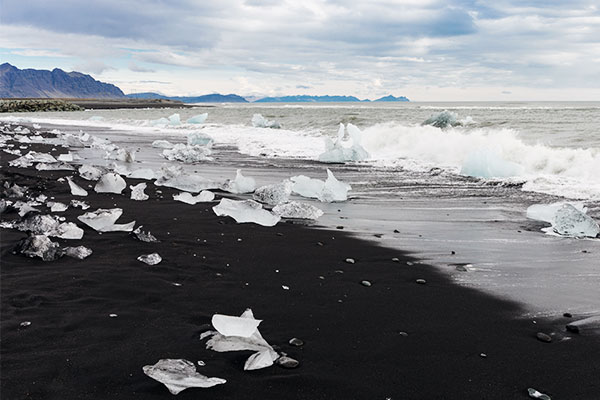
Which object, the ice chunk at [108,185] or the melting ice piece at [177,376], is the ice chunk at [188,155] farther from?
the melting ice piece at [177,376]

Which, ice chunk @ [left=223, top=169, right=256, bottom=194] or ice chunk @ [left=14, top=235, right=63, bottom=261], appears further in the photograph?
ice chunk @ [left=223, top=169, right=256, bottom=194]

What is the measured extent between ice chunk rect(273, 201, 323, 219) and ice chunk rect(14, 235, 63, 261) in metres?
2.81

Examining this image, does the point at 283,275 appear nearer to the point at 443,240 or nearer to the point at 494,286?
the point at 494,286

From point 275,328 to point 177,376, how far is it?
0.76 metres

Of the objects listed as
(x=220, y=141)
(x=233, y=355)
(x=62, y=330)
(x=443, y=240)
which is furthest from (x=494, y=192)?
(x=220, y=141)

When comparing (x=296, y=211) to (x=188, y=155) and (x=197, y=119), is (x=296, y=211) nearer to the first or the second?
(x=188, y=155)

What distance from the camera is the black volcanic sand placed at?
2225 millimetres

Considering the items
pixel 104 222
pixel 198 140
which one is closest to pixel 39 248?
pixel 104 222

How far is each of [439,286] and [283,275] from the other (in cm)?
127

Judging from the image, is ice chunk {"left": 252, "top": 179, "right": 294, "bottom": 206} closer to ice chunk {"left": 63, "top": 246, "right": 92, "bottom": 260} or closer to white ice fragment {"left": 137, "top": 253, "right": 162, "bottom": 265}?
white ice fragment {"left": 137, "top": 253, "right": 162, "bottom": 265}

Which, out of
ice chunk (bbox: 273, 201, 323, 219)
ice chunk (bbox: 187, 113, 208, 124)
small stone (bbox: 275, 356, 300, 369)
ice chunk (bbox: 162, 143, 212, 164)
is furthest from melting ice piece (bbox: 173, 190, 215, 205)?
ice chunk (bbox: 187, 113, 208, 124)

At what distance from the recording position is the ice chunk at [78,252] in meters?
3.69

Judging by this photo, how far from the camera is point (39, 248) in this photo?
3.60m

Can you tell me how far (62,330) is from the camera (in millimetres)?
2574
